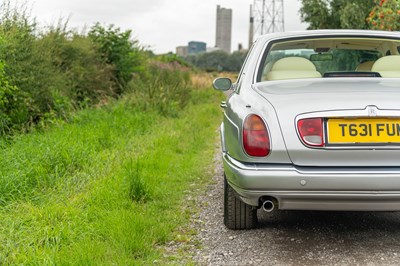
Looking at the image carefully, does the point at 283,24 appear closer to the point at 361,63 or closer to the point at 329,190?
the point at 361,63

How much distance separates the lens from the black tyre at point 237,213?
4031 millimetres

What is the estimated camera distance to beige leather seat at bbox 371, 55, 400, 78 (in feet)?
14.7

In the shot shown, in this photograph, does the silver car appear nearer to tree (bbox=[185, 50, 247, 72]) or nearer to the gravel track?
the gravel track

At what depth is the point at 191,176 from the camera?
6441 millimetres

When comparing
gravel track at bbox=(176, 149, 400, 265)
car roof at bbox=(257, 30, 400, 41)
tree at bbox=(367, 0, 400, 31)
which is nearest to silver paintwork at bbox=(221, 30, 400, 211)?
gravel track at bbox=(176, 149, 400, 265)

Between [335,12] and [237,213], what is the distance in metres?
34.1

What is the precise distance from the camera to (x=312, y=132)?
3.32 m

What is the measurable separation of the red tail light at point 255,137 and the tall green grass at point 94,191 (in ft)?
3.19

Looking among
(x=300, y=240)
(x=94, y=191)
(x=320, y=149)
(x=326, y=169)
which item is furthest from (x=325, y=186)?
(x=94, y=191)

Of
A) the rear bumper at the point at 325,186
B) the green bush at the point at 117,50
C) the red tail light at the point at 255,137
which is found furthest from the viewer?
the green bush at the point at 117,50

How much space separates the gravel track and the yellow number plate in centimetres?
81

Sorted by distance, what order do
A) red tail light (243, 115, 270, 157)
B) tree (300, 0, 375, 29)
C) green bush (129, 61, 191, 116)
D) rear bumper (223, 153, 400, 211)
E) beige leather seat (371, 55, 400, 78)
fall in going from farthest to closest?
tree (300, 0, 375, 29) < green bush (129, 61, 191, 116) < beige leather seat (371, 55, 400, 78) < red tail light (243, 115, 270, 157) < rear bumper (223, 153, 400, 211)

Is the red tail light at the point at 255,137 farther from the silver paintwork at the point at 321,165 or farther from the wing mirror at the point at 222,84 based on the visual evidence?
the wing mirror at the point at 222,84

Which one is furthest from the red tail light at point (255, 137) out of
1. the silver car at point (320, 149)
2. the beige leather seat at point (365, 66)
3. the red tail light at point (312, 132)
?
the beige leather seat at point (365, 66)
